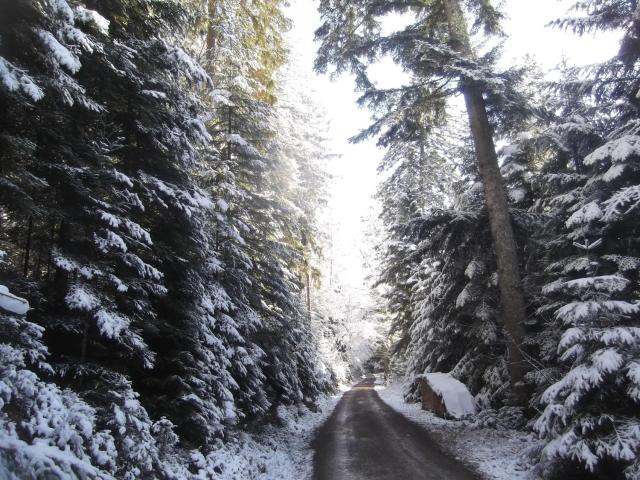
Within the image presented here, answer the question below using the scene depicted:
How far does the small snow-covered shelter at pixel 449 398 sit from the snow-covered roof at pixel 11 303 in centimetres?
1369

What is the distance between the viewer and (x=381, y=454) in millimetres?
10828

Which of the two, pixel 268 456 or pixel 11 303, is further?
pixel 268 456

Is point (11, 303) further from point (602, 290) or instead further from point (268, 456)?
point (602, 290)

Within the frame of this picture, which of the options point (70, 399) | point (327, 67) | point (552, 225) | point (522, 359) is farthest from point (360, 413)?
point (70, 399)

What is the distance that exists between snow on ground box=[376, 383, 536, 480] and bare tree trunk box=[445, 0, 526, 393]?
1690 mm

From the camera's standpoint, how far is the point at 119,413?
5352 mm

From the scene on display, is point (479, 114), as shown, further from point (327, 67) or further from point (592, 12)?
point (327, 67)

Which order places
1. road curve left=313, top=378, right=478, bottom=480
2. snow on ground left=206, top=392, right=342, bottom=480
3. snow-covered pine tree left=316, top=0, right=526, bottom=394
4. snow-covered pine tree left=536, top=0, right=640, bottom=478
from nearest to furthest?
snow-covered pine tree left=536, top=0, right=640, bottom=478 → snow on ground left=206, top=392, right=342, bottom=480 → road curve left=313, top=378, right=478, bottom=480 → snow-covered pine tree left=316, top=0, right=526, bottom=394

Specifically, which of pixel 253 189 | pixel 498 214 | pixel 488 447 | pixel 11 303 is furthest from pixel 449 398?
pixel 11 303

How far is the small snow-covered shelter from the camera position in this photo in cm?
1434

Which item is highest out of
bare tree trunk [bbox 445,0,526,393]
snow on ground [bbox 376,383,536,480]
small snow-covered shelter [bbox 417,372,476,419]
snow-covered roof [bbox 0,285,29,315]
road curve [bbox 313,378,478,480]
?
bare tree trunk [bbox 445,0,526,393]

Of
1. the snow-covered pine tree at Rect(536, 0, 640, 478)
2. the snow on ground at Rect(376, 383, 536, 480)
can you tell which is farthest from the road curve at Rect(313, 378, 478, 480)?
the snow-covered pine tree at Rect(536, 0, 640, 478)

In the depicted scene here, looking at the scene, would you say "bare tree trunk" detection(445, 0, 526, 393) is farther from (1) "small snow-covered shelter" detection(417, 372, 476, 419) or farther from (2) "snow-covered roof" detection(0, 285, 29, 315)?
(2) "snow-covered roof" detection(0, 285, 29, 315)

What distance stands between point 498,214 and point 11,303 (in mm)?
11904
